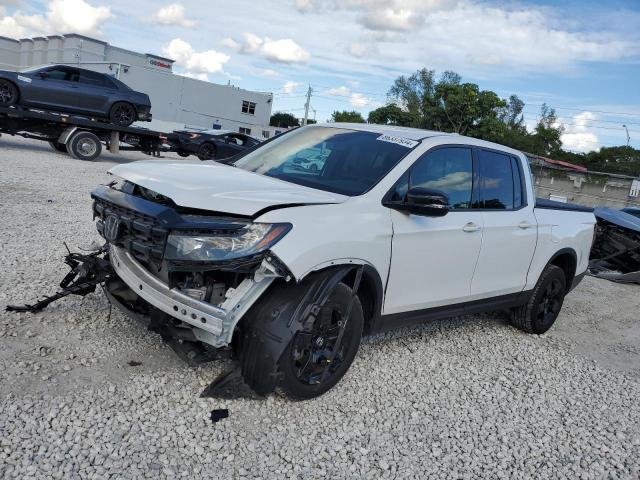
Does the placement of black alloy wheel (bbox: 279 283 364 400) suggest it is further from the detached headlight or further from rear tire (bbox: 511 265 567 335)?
rear tire (bbox: 511 265 567 335)

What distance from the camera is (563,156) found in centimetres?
7256

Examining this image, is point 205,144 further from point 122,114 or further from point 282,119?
point 282,119

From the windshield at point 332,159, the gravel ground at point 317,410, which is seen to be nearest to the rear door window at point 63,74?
the gravel ground at point 317,410

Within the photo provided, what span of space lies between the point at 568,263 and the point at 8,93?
14.2 meters

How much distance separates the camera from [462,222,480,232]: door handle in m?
4.64

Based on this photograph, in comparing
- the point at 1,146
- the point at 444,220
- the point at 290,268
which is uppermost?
the point at 444,220

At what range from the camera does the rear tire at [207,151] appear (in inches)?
775

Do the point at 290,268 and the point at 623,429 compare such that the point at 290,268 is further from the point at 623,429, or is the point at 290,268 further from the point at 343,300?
the point at 623,429

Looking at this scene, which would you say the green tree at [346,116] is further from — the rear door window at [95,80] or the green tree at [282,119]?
Result: the rear door window at [95,80]

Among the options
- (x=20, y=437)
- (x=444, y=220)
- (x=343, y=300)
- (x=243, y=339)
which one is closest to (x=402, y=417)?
(x=343, y=300)

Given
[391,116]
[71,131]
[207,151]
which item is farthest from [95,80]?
[391,116]

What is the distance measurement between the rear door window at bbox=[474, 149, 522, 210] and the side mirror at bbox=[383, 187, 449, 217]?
110cm

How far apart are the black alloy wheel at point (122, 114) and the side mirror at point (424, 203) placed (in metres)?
14.7

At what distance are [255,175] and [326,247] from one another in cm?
100
